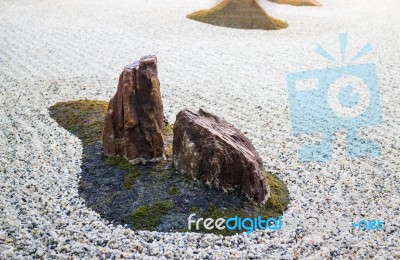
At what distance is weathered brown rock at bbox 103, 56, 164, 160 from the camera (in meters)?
5.59

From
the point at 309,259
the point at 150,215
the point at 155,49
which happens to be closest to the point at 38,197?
the point at 150,215

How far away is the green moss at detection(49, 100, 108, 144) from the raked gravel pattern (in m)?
0.19

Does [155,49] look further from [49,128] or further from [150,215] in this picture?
[150,215]

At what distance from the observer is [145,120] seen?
5656 mm

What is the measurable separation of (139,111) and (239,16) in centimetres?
929

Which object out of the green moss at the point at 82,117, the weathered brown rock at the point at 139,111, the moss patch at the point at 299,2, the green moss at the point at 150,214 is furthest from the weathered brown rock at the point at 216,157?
the moss patch at the point at 299,2

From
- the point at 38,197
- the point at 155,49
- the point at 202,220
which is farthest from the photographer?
the point at 155,49

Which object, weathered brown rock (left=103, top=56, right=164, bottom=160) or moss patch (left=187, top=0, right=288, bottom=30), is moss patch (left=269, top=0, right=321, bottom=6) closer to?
moss patch (left=187, top=0, right=288, bottom=30)

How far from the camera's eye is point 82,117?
726cm

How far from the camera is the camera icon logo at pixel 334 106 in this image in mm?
6617

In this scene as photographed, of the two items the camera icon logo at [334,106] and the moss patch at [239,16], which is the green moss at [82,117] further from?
the moss patch at [239,16]

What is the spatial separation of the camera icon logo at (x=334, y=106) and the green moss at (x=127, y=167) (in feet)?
7.85

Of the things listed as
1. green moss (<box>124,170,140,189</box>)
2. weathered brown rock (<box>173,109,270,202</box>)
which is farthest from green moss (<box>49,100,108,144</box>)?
weathered brown rock (<box>173,109,270,202</box>)

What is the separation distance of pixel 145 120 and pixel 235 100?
3.11 m
